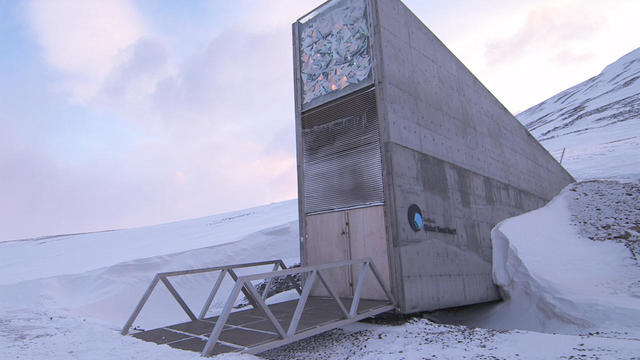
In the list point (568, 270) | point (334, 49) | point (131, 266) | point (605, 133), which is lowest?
point (568, 270)

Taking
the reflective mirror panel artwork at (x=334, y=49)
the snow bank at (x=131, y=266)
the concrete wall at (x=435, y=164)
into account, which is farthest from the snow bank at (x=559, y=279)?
the snow bank at (x=131, y=266)

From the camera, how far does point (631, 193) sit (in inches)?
459

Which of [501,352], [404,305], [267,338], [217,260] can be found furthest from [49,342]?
[217,260]

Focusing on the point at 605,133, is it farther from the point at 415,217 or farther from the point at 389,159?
the point at 389,159

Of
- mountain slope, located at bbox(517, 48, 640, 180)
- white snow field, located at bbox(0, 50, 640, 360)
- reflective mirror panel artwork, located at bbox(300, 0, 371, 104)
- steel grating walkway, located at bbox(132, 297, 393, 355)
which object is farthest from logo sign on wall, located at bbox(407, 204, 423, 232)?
mountain slope, located at bbox(517, 48, 640, 180)

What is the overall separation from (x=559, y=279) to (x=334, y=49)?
7451 millimetres

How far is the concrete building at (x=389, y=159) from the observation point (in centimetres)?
783

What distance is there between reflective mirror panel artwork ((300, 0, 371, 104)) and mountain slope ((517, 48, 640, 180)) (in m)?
19.1

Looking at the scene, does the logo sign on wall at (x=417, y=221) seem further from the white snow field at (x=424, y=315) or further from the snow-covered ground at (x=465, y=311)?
the snow-covered ground at (x=465, y=311)

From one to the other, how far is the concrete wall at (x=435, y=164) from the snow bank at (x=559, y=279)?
713 millimetres

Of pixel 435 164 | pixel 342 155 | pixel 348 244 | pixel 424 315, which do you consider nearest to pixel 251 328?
pixel 348 244

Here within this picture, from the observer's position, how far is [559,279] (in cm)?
846

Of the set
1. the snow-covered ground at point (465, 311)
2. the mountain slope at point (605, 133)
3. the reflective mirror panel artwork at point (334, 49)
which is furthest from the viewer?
the mountain slope at point (605, 133)

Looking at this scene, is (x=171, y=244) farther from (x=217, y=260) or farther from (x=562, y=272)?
(x=562, y=272)
